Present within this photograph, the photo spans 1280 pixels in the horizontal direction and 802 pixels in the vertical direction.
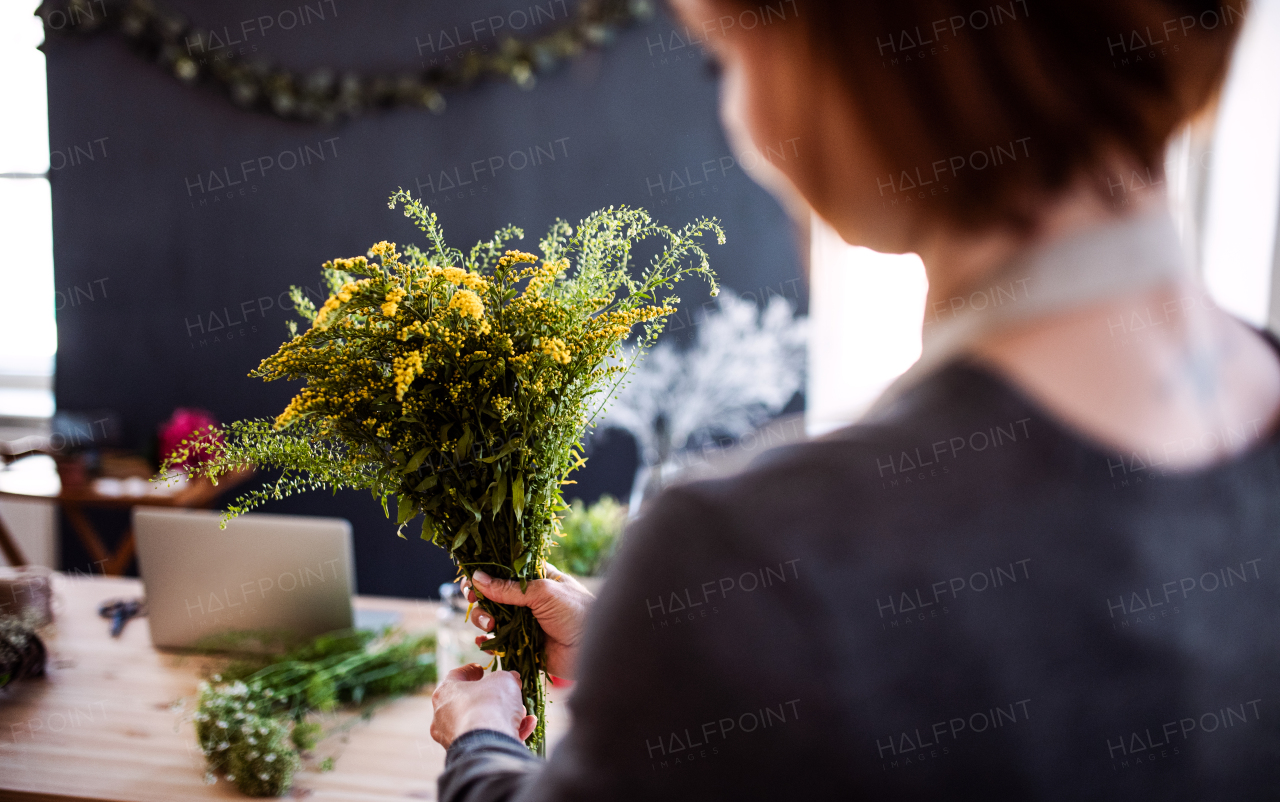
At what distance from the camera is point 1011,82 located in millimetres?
429

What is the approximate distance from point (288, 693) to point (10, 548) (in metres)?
2.77

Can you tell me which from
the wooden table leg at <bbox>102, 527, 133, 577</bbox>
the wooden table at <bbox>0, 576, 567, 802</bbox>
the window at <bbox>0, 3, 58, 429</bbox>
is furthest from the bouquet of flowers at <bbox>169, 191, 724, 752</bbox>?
the window at <bbox>0, 3, 58, 429</bbox>

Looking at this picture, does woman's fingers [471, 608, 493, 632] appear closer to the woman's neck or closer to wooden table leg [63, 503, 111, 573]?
the woman's neck

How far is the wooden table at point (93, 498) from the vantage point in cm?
286

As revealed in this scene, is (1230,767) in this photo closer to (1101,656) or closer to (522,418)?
(1101,656)

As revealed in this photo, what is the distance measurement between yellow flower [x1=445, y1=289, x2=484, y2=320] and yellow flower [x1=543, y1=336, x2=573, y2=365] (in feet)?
0.25

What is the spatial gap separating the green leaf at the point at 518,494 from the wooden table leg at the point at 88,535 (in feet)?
9.88

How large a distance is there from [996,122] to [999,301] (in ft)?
0.31

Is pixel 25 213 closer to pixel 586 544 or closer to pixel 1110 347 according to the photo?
pixel 586 544

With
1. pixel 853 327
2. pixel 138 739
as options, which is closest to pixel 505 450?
pixel 138 739

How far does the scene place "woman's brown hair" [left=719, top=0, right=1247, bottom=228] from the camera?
0.43 m

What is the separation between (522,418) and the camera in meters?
0.91

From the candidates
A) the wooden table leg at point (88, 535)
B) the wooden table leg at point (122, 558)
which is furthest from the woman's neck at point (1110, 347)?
the wooden table leg at point (122, 558)

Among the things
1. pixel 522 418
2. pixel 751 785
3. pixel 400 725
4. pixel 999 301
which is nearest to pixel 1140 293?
pixel 999 301
